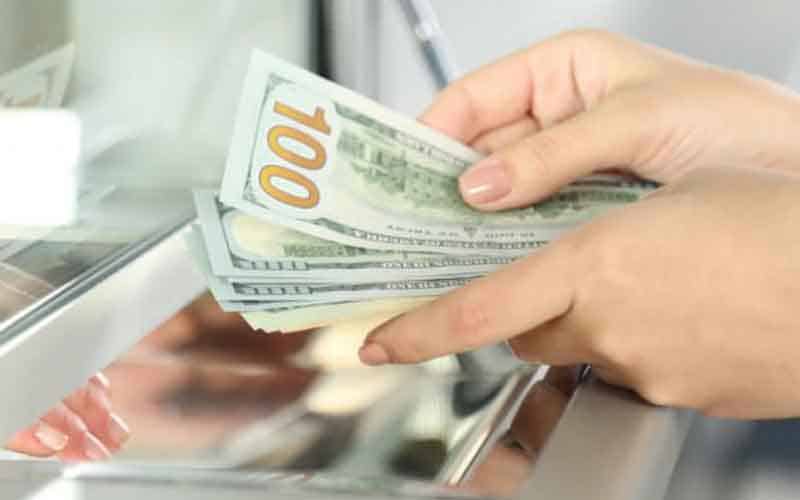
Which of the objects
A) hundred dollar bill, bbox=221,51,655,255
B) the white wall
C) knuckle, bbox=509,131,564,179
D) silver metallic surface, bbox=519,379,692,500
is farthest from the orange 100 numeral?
the white wall

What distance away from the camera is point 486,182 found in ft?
2.30

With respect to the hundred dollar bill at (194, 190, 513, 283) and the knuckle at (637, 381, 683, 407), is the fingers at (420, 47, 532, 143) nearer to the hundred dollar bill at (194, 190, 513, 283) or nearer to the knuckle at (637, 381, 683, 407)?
the hundred dollar bill at (194, 190, 513, 283)

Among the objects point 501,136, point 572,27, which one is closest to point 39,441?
point 501,136

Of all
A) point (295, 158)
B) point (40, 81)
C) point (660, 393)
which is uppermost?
point (40, 81)

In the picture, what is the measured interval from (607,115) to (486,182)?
Answer: 9 cm

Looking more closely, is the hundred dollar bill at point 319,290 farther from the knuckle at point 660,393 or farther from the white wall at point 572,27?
the white wall at point 572,27

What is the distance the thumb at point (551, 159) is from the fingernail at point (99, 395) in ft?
0.83

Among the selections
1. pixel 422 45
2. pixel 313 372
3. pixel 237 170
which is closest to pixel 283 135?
pixel 237 170

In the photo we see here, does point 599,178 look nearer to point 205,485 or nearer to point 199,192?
point 199,192

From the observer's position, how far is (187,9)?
3.34ft

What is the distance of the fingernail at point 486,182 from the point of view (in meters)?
0.70

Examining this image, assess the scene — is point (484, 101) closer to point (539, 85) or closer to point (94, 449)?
point (539, 85)

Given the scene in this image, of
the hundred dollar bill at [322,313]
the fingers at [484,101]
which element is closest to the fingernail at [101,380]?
the hundred dollar bill at [322,313]

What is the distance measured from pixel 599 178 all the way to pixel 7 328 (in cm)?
39
